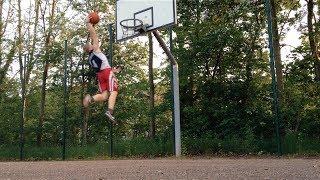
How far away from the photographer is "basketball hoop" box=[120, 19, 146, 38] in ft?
41.7

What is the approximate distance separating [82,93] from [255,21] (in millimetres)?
11581

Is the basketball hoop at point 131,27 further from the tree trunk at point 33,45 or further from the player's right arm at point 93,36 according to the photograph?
the tree trunk at point 33,45

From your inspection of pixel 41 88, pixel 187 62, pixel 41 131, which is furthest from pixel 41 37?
pixel 187 62

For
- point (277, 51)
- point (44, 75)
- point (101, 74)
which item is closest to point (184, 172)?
point (101, 74)

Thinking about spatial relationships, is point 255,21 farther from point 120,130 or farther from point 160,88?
point 120,130

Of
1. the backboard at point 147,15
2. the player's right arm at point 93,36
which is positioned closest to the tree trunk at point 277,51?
the backboard at point 147,15

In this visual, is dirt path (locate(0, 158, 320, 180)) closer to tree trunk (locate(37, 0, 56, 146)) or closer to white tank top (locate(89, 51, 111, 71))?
white tank top (locate(89, 51, 111, 71))

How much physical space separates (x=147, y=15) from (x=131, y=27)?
0.69m

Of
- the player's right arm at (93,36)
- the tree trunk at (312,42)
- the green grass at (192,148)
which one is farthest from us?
the tree trunk at (312,42)

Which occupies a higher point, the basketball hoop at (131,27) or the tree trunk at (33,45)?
the tree trunk at (33,45)

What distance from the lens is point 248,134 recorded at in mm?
15039

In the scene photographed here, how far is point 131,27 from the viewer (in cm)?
1261

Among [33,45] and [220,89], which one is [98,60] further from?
[33,45]

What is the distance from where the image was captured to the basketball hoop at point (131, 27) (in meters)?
12.7
